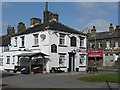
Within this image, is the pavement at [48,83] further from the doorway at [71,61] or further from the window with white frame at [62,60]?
the doorway at [71,61]

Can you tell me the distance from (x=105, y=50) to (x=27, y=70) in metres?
30.4

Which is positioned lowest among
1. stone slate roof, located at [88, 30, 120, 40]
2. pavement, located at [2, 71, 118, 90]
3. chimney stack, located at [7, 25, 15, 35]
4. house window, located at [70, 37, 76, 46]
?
pavement, located at [2, 71, 118, 90]

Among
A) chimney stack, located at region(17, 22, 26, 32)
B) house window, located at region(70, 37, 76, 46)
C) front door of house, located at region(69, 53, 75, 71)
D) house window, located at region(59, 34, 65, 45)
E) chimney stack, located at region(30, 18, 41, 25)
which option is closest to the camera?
house window, located at region(59, 34, 65, 45)

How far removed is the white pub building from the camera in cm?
3756

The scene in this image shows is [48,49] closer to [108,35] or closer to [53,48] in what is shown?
[53,48]

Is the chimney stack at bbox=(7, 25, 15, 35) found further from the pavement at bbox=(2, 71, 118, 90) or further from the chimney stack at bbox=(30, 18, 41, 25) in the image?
the pavement at bbox=(2, 71, 118, 90)

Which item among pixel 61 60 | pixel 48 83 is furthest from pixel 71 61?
pixel 48 83

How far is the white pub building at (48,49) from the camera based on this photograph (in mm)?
37562

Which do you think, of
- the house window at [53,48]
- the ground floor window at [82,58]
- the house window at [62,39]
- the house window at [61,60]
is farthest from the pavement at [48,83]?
the ground floor window at [82,58]

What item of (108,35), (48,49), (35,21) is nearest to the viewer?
(48,49)

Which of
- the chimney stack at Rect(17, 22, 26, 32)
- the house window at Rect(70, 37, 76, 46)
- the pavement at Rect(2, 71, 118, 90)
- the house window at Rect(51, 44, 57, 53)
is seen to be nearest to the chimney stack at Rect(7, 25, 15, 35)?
the chimney stack at Rect(17, 22, 26, 32)

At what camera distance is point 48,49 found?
123 ft

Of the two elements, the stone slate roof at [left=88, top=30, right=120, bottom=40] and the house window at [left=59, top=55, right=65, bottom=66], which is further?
the stone slate roof at [left=88, top=30, right=120, bottom=40]

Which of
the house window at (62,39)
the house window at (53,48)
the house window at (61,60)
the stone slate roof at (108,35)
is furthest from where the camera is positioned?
the stone slate roof at (108,35)
